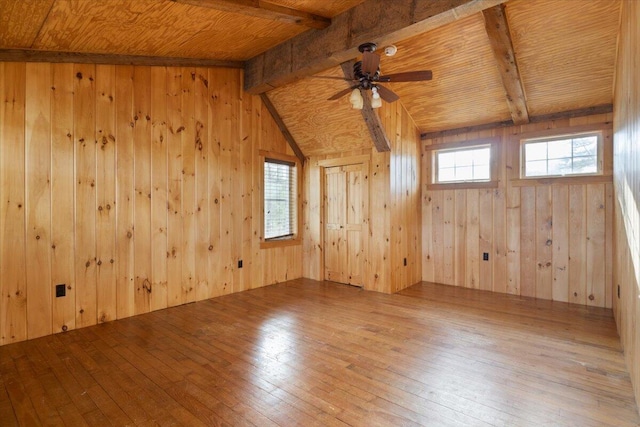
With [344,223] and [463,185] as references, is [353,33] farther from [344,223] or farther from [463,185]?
[463,185]

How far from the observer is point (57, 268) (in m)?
3.21

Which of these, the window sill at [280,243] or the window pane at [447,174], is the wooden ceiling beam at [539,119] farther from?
the window sill at [280,243]

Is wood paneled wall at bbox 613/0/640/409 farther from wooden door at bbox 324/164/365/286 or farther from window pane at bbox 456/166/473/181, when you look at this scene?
wooden door at bbox 324/164/365/286

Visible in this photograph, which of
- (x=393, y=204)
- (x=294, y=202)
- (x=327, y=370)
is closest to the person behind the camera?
(x=327, y=370)

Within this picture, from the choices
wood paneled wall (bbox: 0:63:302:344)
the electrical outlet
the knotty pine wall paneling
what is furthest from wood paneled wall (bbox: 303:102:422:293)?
the electrical outlet

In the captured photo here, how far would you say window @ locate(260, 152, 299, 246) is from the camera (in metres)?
5.19

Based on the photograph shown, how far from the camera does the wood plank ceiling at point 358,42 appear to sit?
9.01 feet

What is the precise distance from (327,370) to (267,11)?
10.0ft

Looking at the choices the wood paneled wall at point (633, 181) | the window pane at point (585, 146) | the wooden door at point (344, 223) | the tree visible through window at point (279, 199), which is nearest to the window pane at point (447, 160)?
the wooden door at point (344, 223)

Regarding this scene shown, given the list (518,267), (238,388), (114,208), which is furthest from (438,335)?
(114,208)

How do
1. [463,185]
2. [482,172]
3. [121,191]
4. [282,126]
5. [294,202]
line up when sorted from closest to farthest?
[121,191], [482,172], [463,185], [282,126], [294,202]

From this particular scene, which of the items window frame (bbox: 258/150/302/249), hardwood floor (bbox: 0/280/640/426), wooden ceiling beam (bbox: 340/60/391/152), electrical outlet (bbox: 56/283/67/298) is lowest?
hardwood floor (bbox: 0/280/640/426)

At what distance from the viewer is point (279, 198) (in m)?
5.46

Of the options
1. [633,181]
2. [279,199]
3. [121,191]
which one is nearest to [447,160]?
[279,199]
